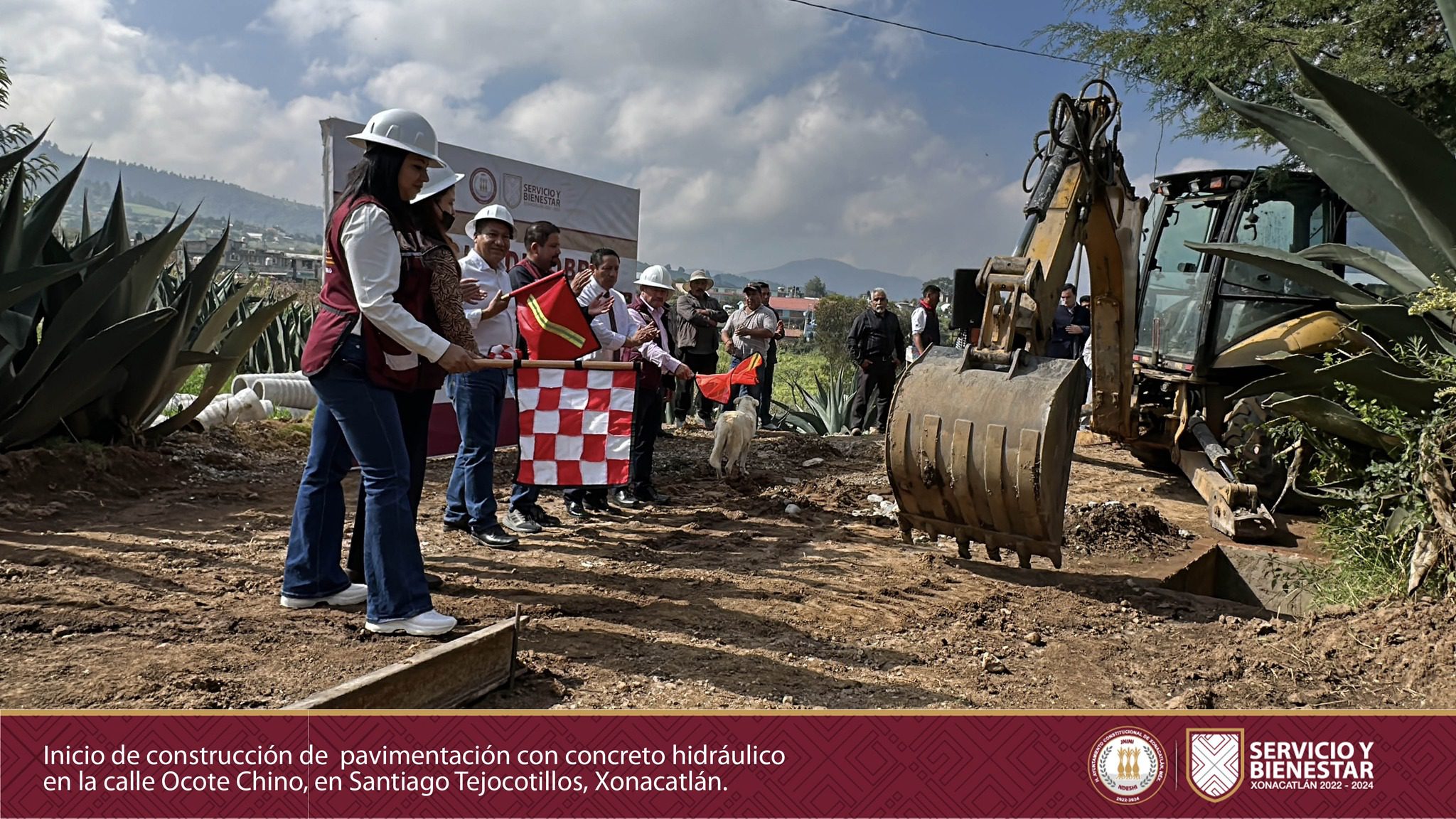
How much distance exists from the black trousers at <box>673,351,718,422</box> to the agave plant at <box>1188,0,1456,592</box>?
6.09 m

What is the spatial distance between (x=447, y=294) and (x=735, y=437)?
12.3 ft

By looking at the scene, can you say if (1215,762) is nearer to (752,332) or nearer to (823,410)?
(752,332)

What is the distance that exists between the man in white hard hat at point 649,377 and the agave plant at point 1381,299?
3018mm

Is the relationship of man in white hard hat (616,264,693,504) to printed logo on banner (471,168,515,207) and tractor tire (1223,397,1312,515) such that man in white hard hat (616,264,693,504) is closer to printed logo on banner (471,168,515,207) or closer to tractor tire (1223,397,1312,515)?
printed logo on banner (471,168,515,207)

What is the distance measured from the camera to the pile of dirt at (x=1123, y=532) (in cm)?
540

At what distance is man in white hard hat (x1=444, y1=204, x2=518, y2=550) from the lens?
488 cm

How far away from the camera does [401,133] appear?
3.33m

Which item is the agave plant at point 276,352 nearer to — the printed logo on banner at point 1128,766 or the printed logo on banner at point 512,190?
the printed logo on banner at point 512,190

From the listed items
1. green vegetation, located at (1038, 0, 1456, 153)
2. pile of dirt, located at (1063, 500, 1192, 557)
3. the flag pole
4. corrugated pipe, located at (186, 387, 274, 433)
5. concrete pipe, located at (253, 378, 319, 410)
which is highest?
green vegetation, located at (1038, 0, 1456, 153)

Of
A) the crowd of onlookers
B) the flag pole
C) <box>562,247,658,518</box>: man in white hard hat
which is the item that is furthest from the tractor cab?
the crowd of onlookers

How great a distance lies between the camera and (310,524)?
357cm

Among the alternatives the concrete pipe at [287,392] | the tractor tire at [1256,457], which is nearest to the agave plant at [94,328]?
the concrete pipe at [287,392]

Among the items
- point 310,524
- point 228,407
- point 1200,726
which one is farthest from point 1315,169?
point 228,407

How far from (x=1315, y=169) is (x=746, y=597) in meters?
2.91
